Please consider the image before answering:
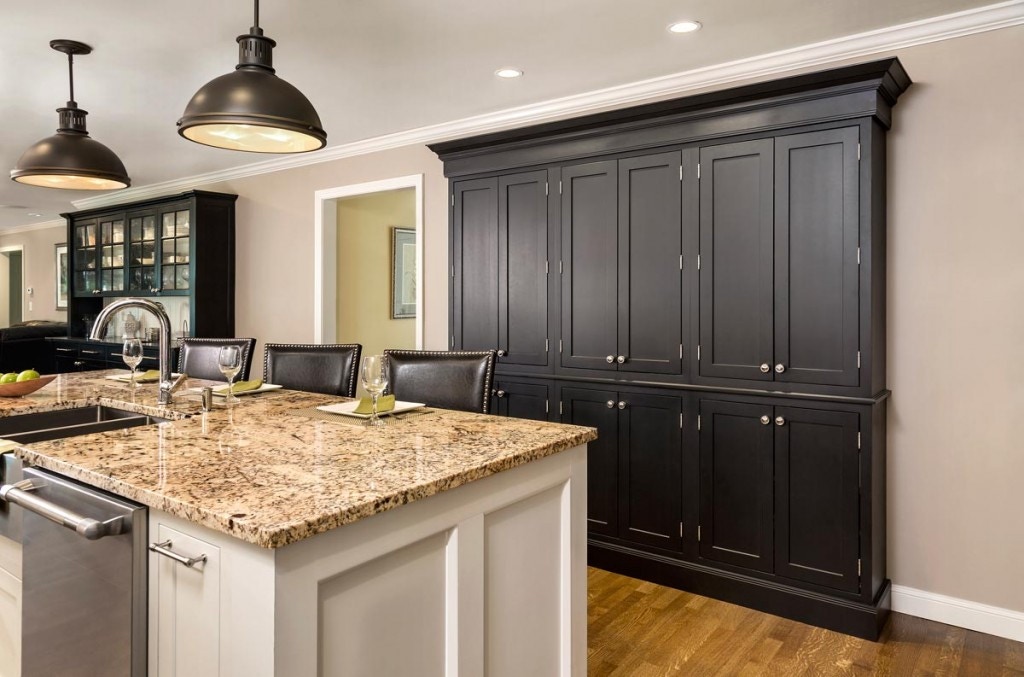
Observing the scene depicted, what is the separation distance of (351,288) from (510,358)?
237 centimetres

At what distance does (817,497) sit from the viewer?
264 centimetres

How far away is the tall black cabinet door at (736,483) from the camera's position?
2756 millimetres

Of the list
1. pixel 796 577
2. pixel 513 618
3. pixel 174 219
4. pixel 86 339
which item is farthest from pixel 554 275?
pixel 86 339

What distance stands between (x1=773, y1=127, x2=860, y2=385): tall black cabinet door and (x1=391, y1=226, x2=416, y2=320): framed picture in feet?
12.3

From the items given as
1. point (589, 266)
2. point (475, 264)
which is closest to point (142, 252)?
point (475, 264)

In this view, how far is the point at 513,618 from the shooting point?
4.99ft

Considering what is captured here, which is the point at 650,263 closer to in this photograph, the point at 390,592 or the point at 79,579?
the point at 390,592

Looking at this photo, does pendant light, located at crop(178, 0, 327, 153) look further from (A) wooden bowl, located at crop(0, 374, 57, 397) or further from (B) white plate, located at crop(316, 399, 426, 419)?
(A) wooden bowl, located at crop(0, 374, 57, 397)

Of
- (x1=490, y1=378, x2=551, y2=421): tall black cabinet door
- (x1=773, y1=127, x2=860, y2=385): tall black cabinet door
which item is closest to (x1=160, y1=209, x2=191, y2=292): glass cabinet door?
(x1=490, y1=378, x2=551, y2=421): tall black cabinet door

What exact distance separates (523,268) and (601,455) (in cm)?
103

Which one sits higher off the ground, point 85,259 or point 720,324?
point 85,259

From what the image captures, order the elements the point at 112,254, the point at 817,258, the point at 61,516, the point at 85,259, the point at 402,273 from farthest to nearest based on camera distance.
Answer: the point at 85,259 < the point at 112,254 < the point at 402,273 < the point at 817,258 < the point at 61,516

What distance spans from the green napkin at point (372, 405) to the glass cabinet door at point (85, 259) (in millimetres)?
5695

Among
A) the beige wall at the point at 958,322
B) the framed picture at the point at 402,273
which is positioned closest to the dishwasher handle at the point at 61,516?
the beige wall at the point at 958,322
